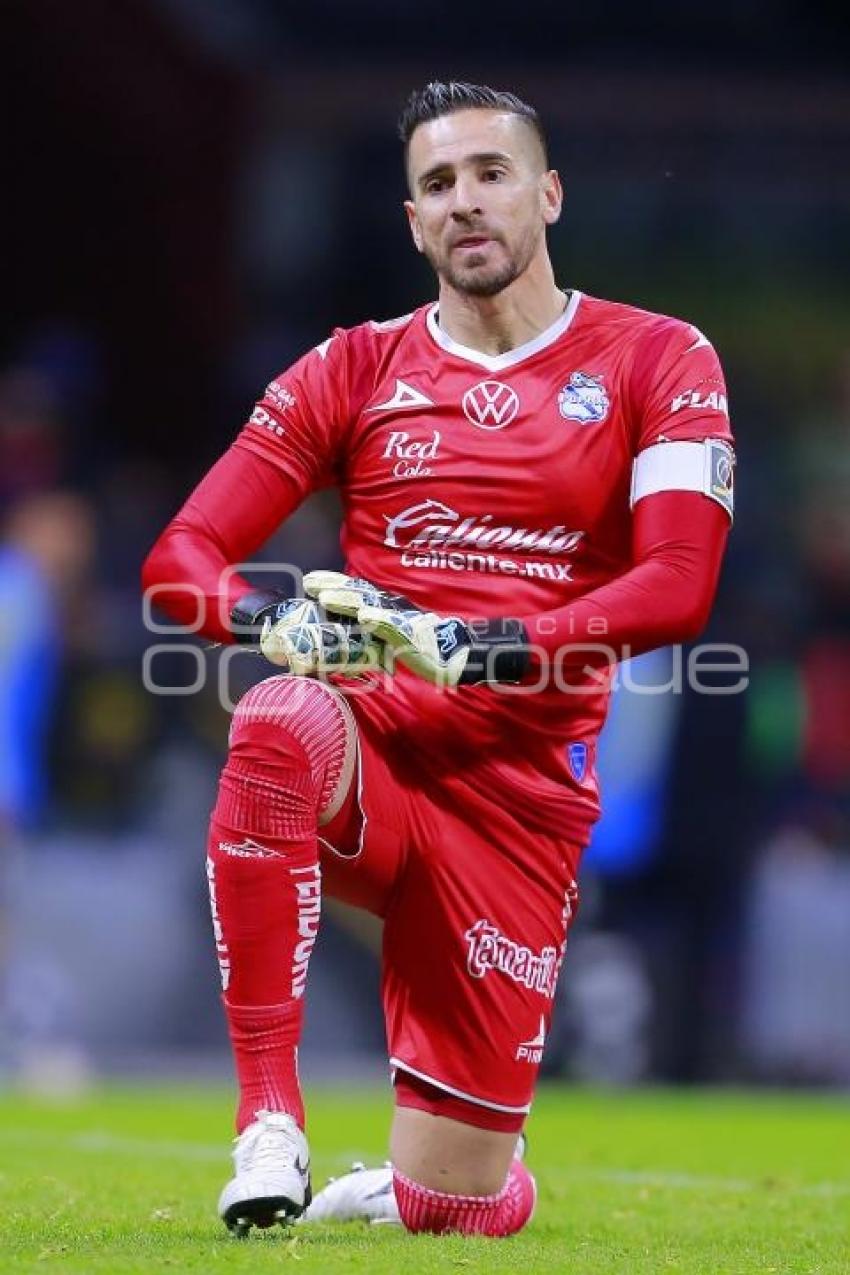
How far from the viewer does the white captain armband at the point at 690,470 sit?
5312 millimetres

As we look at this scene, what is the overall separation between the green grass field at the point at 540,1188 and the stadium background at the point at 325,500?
43.8 inches

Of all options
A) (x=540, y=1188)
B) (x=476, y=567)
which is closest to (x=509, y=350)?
(x=476, y=567)

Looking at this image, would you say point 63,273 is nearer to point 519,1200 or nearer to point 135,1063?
point 135,1063

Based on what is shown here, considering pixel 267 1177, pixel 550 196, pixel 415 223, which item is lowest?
pixel 267 1177

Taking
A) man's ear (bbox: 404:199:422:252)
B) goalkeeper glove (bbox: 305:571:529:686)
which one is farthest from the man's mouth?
goalkeeper glove (bbox: 305:571:529:686)

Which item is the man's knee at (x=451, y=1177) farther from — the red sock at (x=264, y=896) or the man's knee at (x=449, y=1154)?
the red sock at (x=264, y=896)

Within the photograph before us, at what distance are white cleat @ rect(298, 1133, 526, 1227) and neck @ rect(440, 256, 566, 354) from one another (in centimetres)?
186

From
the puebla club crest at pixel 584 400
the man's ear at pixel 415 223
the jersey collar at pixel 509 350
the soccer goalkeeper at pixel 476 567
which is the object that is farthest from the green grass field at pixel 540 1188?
the man's ear at pixel 415 223

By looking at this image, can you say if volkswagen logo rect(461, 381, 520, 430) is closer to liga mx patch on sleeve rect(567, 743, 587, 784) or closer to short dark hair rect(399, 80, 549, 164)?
short dark hair rect(399, 80, 549, 164)

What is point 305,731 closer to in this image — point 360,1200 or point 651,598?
point 651,598

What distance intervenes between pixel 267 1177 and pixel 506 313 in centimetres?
208

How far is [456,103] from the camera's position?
18.3 feet

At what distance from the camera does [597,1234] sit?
214 inches

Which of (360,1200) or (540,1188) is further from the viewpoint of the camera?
(540,1188)
